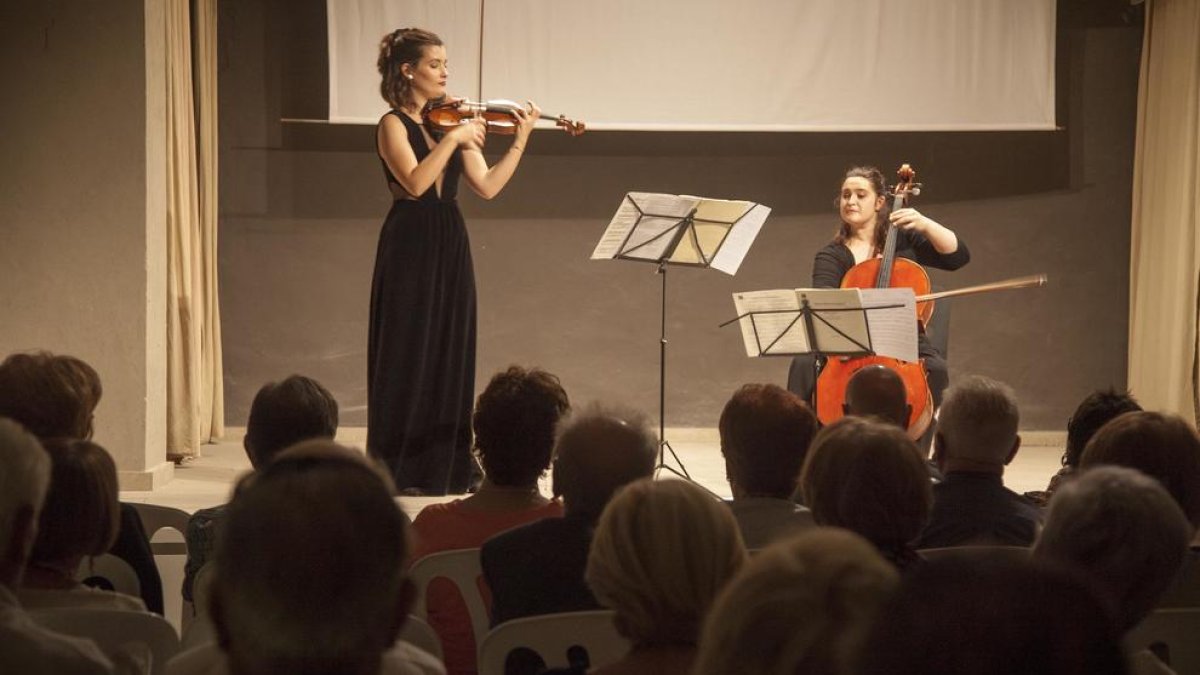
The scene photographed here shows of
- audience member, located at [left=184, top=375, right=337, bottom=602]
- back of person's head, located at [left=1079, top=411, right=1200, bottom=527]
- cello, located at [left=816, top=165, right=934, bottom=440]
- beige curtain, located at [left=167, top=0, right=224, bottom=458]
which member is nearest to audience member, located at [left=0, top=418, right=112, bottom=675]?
audience member, located at [left=184, top=375, right=337, bottom=602]

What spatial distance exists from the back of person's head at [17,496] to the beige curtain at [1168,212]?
20.7 ft

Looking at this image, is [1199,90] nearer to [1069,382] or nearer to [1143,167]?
[1143,167]

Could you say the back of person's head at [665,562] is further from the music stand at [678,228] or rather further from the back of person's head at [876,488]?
the music stand at [678,228]

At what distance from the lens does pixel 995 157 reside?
7.60 m

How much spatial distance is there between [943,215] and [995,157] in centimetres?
40

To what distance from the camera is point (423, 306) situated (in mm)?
5094

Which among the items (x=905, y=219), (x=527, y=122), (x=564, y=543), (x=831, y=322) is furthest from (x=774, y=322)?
(x=564, y=543)

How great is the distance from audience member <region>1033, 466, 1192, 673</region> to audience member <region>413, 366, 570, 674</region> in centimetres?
108

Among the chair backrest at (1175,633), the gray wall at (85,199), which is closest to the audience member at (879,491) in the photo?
the chair backrest at (1175,633)

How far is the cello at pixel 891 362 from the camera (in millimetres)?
5176

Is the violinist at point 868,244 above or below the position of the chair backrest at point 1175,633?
above

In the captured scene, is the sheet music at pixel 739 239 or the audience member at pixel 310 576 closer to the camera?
the audience member at pixel 310 576

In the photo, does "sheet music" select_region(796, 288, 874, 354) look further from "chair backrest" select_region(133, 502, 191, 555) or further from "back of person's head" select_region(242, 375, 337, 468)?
"chair backrest" select_region(133, 502, 191, 555)

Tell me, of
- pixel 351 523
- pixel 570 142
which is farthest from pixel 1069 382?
pixel 351 523
